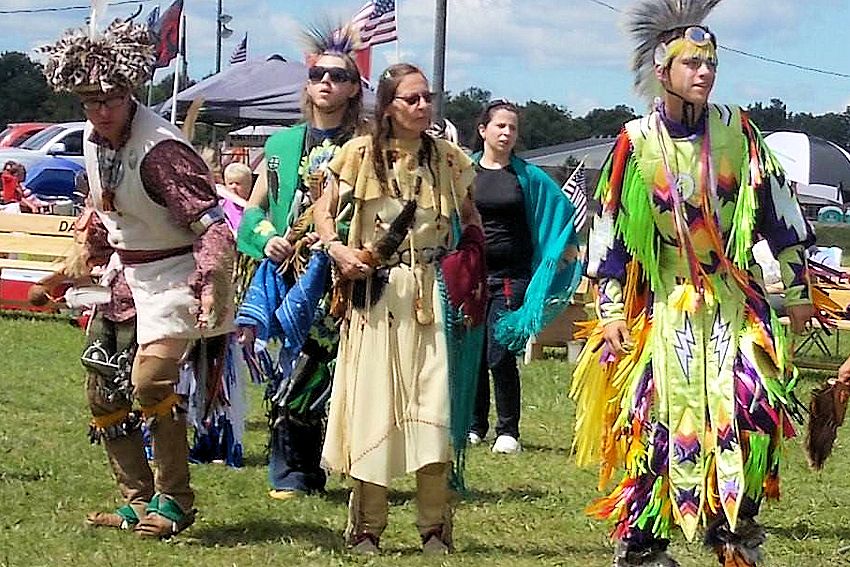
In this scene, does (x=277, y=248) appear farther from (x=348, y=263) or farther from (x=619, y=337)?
(x=619, y=337)

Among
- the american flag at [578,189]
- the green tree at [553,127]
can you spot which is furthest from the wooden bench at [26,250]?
the green tree at [553,127]

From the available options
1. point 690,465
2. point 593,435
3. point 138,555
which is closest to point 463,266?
point 593,435

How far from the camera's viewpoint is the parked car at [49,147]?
27.9 metres

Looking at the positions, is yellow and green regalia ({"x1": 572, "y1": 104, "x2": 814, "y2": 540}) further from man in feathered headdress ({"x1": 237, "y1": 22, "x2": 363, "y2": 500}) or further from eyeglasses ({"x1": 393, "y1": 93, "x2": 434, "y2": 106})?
man in feathered headdress ({"x1": 237, "y1": 22, "x2": 363, "y2": 500})

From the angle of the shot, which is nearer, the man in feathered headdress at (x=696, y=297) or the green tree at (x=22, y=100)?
the man in feathered headdress at (x=696, y=297)

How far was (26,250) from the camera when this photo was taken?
13406 millimetres

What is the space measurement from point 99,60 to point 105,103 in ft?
0.48

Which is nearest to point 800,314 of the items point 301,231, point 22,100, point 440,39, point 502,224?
point 301,231

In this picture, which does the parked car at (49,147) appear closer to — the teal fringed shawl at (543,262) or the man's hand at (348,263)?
the teal fringed shawl at (543,262)

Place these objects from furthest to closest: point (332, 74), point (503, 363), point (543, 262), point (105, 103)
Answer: point (503, 363) < point (543, 262) < point (332, 74) < point (105, 103)

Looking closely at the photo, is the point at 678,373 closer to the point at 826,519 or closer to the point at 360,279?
the point at 360,279

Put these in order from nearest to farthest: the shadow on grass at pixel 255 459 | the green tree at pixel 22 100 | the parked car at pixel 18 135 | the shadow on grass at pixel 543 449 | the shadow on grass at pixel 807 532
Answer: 1. the shadow on grass at pixel 807 532
2. the shadow on grass at pixel 255 459
3. the shadow on grass at pixel 543 449
4. the parked car at pixel 18 135
5. the green tree at pixel 22 100

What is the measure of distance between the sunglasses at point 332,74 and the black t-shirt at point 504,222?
1.80 metres

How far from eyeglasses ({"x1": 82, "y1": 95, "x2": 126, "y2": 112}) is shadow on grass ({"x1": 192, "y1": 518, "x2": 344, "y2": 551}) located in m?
1.58
